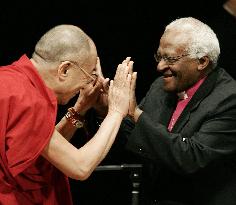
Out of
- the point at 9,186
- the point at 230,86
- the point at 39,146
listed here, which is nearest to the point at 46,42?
the point at 39,146

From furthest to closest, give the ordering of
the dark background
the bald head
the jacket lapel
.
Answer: the dark background, the jacket lapel, the bald head

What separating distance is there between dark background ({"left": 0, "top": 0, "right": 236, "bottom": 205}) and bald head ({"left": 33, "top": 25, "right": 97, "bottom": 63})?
5.50 feet

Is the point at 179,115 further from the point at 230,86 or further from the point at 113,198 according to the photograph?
the point at 113,198

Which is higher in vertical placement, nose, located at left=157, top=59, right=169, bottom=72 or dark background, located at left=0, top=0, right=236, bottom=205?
nose, located at left=157, top=59, right=169, bottom=72

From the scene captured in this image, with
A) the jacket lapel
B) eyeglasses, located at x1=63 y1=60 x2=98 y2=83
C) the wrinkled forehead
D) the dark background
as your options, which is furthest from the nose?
the dark background

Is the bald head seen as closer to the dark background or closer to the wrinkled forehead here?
the wrinkled forehead

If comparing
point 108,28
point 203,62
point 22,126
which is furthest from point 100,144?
point 108,28

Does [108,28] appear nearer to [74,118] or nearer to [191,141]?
[74,118]

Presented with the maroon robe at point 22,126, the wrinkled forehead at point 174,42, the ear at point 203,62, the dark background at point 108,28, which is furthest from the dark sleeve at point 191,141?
the dark background at point 108,28

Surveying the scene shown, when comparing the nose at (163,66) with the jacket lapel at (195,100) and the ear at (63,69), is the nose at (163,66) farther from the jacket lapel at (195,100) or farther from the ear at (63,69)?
the ear at (63,69)

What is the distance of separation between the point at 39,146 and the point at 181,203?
0.72 meters

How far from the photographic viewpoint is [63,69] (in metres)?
2.31

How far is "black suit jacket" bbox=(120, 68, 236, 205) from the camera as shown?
2.43 meters

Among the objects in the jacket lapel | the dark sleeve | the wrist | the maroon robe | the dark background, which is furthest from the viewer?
the dark background
